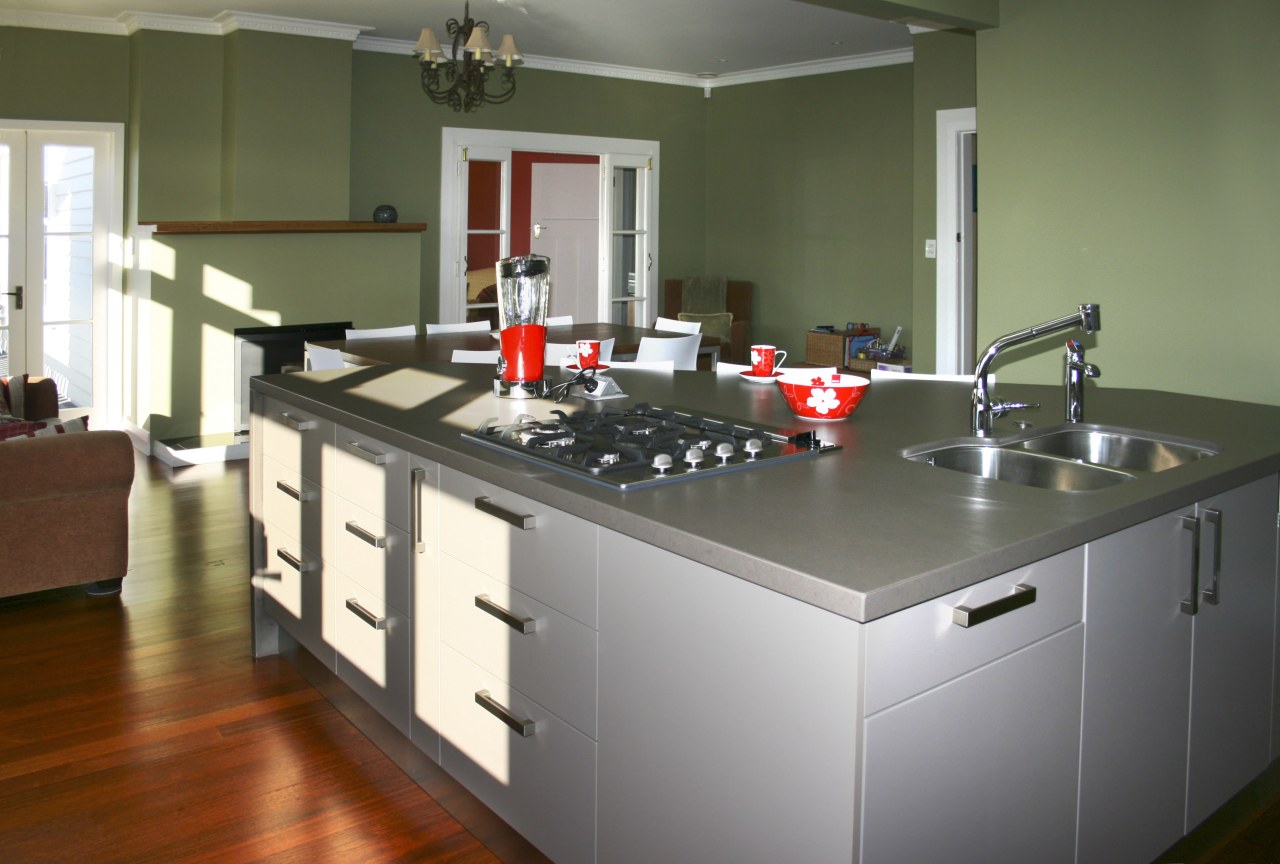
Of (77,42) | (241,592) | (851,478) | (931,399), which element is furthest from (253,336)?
(851,478)

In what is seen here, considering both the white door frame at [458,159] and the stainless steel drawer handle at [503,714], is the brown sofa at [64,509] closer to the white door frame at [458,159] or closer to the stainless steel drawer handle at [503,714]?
the stainless steel drawer handle at [503,714]

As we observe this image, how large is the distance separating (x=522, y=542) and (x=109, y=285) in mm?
6170

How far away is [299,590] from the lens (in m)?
3.11

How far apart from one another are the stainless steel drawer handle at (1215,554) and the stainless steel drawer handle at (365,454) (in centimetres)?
170

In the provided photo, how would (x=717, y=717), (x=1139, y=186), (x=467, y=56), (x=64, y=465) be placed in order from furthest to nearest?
(x=467, y=56) < (x=1139, y=186) < (x=64, y=465) < (x=717, y=717)

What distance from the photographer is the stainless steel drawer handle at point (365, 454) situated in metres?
2.56

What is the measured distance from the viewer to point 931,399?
9.78ft

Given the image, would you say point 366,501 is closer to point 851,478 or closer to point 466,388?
point 466,388

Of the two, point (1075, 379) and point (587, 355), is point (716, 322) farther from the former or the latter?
point (1075, 379)

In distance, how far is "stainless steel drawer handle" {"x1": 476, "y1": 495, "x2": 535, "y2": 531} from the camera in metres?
2.01

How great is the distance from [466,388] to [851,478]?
1402mm

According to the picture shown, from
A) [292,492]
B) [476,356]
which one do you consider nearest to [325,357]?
[476,356]

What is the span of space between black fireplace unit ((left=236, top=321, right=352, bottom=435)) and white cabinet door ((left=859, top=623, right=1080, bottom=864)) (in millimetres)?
5866

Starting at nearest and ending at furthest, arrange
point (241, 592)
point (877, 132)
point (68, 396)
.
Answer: point (241, 592), point (68, 396), point (877, 132)
